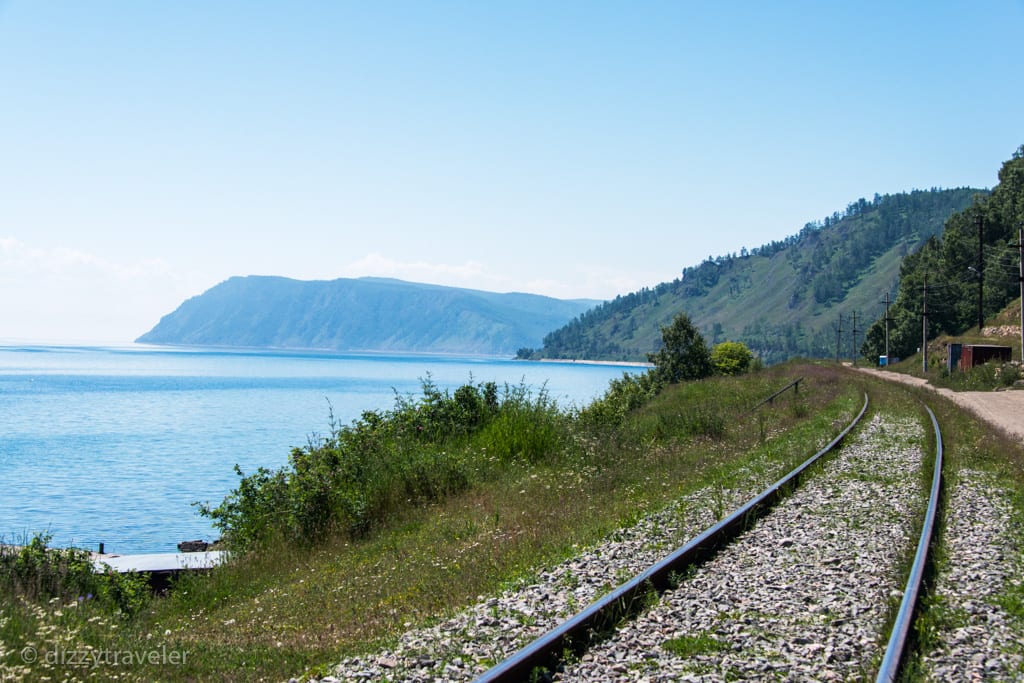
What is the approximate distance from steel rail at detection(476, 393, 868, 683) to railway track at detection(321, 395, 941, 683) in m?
0.01

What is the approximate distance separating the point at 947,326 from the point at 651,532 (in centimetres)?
9155

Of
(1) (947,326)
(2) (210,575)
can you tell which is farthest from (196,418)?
(1) (947,326)

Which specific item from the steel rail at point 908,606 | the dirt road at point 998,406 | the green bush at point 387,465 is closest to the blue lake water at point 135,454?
the green bush at point 387,465

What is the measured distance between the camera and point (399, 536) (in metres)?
12.4

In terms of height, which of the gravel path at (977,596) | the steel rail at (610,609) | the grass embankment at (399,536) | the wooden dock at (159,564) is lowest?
the wooden dock at (159,564)

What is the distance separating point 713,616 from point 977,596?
2609 mm

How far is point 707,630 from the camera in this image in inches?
256

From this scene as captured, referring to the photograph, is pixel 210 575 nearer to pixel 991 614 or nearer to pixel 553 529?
pixel 553 529

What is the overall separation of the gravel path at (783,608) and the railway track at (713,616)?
1 cm

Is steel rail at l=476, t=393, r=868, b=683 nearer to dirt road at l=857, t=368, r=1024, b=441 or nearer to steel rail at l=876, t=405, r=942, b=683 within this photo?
steel rail at l=876, t=405, r=942, b=683

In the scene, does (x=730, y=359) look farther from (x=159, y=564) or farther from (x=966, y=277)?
(x=159, y=564)

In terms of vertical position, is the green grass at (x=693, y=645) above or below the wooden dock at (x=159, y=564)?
above

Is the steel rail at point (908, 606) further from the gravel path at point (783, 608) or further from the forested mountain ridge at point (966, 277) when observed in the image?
the forested mountain ridge at point (966, 277)

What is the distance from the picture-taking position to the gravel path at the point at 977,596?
5.82 metres
